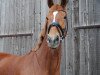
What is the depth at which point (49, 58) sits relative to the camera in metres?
4.18

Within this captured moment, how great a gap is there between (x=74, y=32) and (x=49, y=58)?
167 cm

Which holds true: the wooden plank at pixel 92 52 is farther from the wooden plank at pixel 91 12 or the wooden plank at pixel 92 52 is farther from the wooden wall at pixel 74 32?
the wooden plank at pixel 91 12

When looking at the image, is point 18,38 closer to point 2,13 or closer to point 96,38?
point 2,13

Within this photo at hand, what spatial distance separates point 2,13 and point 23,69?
334 centimetres

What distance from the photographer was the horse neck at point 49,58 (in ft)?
13.6

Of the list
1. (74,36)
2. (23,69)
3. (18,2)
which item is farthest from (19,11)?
(23,69)

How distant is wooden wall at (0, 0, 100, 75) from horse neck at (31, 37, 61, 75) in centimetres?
141

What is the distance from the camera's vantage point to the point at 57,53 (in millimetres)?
4184

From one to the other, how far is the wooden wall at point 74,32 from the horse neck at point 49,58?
1.41 meters

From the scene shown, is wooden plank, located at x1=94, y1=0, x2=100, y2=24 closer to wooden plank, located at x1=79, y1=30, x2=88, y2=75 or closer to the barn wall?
the barn wall

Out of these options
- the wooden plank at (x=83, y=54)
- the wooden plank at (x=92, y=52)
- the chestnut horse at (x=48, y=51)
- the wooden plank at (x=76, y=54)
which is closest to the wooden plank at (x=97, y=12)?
the wooden plank at (x=92, y=52)

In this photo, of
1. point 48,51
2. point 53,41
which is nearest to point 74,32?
point 48,51

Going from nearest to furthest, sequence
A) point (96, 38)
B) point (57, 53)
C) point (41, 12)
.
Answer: point (57, 53), point (96, 38), point (41, 12)

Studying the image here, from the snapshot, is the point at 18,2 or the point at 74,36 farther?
the point at 18,2
